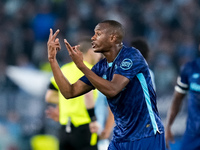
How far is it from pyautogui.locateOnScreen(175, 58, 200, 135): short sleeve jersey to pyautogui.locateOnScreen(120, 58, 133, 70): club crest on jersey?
1.75m

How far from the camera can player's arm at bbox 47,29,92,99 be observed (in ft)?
13.8

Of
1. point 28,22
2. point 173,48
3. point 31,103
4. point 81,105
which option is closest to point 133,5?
point 173,48

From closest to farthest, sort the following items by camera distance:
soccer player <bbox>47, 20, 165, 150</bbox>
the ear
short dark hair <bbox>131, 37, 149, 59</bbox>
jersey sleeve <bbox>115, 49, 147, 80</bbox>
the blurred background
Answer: jersey sleeve <bbox>115, 49, 147, 80</bbox> → soccer player <bbox>47, 20, 165, 150</bbox> → the ear → short dark hair <bbox>131, 37, 149, 59</bbox> → the blurred background

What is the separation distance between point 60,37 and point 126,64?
9142mm

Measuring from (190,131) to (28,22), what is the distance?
28.1 ft

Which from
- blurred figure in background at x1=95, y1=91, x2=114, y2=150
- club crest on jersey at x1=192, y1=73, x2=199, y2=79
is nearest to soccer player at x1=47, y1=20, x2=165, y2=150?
club crest on jersey at x1=192, y1=73, x2=199, y2=79

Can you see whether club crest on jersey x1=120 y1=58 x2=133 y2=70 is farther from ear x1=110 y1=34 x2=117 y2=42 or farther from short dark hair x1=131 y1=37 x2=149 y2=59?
short dark hair x1=131 y1=37 x2=149 y2=59

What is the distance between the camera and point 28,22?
1329cm

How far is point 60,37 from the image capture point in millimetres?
13078

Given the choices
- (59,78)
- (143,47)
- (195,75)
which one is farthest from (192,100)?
(59,78)

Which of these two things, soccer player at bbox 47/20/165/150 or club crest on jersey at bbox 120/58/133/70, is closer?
club crest on jersey at bbox 120/58/133/70

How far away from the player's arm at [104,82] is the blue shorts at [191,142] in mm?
1937

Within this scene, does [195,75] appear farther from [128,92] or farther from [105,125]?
[128,92]

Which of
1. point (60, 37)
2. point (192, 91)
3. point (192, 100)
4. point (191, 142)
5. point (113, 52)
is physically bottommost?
point (191, 142)
